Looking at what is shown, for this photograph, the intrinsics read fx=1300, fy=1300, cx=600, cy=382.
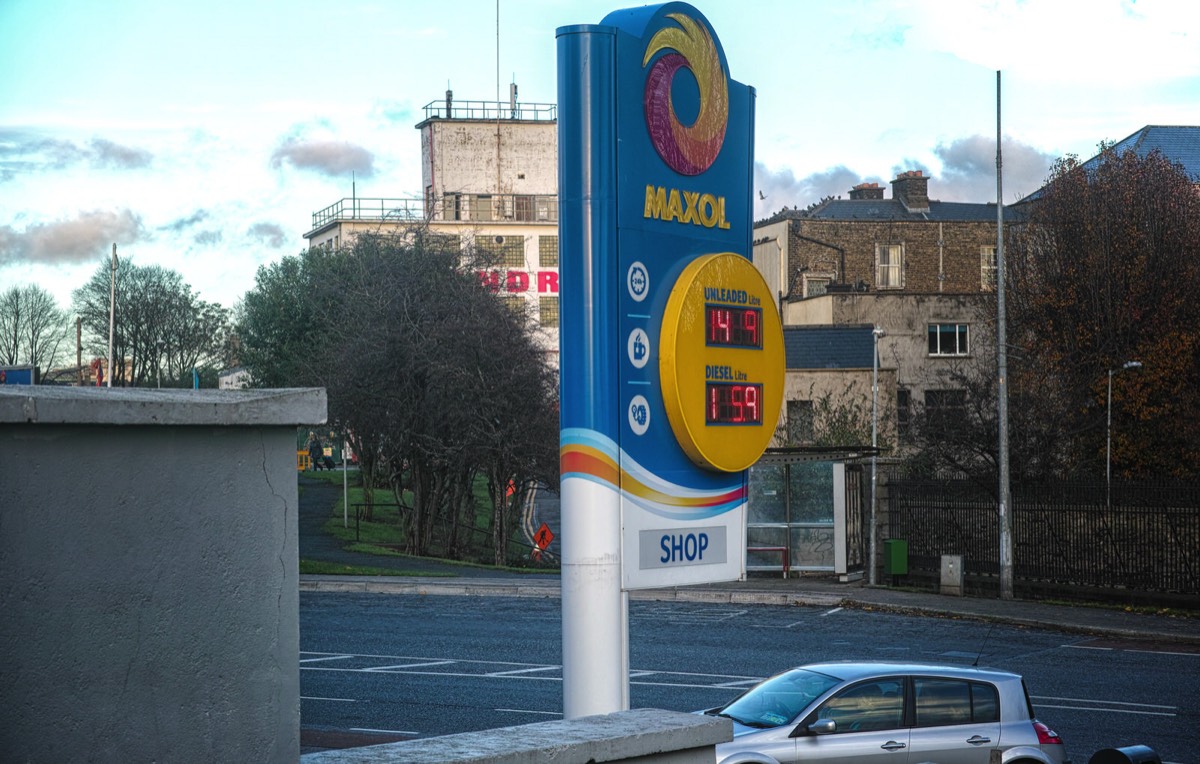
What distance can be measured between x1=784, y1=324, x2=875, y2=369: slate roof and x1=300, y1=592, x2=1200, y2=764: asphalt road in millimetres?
25748

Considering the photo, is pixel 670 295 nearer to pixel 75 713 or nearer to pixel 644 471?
pixel 644 471

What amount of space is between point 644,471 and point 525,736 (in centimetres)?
359

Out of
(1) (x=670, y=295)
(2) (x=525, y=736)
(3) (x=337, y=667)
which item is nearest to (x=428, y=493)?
(3) (x=337, y=667)

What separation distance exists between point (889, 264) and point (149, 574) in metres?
70.4

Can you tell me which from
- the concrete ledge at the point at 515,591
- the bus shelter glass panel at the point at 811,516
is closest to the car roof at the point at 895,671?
the concrete ledge at the point at 515,591

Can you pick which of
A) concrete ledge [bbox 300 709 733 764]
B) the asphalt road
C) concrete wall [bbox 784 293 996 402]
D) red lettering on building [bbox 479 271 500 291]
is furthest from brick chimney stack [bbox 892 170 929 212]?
concrete ledge [bbox 300 709 733 764]

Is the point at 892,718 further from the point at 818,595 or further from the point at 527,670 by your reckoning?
the point at 818,595

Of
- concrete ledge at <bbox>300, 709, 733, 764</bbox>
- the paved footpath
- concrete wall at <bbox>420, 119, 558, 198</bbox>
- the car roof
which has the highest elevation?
concrete wall at <bbox>420, 119, 558, 198</bbox>

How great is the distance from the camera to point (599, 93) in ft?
24.6

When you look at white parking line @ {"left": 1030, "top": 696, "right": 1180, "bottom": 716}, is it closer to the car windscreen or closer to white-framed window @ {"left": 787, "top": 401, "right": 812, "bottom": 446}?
the car windscreen

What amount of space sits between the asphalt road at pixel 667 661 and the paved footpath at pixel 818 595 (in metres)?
0.66

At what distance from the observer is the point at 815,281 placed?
229ft

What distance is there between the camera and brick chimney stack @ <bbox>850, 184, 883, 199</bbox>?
77.1m

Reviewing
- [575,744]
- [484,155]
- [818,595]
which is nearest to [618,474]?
[575,744]
